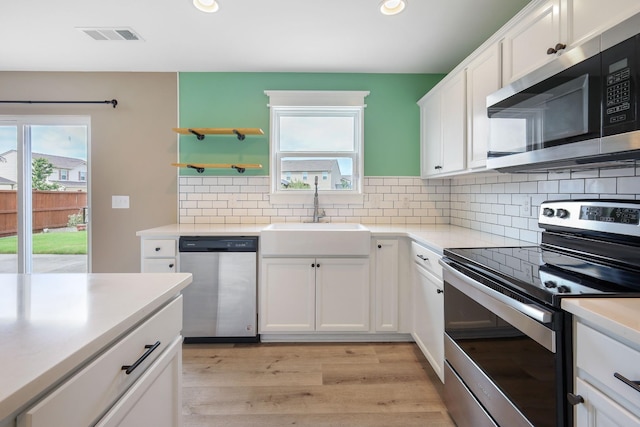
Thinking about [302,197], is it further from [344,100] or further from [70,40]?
[70,40]

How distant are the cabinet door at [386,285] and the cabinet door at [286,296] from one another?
20.1 inches

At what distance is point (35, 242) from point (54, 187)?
59cm

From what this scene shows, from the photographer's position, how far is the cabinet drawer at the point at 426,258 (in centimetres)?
196

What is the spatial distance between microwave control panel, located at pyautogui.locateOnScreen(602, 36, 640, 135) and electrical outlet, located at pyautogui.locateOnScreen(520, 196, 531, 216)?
1011mm

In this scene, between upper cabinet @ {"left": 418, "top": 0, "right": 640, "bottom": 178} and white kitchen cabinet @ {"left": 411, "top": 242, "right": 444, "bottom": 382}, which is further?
white kitchen cabinet @ {"left": 411, "top": 242, "right": 444, "bottom": 382}

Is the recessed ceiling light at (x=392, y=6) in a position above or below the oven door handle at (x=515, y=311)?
above

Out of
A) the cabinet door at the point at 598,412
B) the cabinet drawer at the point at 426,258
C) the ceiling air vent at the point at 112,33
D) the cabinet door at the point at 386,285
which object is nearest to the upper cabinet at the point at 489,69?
the cabinet drawer at the point at 426,258

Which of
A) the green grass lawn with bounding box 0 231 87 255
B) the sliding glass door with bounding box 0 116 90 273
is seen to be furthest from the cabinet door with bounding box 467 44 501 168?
the green grass lawn with bounding box 0 231 87 255

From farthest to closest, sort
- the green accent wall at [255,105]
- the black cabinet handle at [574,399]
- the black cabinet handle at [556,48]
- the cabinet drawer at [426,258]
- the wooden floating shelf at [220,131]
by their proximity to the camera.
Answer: the green accent wall at [255,105], the wooden floating shelf at [220,131], the cabinet drawer at [426,258], the black cabinet handle at [556,48], the black cabinet handle at [574,399]

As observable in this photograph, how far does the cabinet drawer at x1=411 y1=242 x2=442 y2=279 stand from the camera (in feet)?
6.42

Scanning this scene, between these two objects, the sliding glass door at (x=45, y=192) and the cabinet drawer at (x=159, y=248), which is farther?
the sliding glass door at (x=45, y=192)

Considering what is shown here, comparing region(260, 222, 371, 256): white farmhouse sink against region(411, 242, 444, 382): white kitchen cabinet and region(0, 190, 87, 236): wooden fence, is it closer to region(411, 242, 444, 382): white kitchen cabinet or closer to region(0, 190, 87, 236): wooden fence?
region(411, 242, 444, 382): white kitchen cabinet

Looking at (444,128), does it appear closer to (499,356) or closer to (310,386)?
(499,356)

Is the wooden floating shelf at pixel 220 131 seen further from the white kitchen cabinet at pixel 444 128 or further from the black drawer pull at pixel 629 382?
the black drawer pull at pixel 629 382
